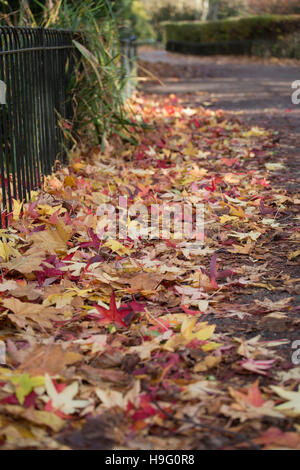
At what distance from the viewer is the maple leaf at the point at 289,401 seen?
1902 millimetres

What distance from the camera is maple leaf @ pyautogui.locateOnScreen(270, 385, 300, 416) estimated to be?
6.24 feet

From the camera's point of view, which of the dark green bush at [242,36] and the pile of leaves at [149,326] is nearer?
the pile of leaves at [149,326]

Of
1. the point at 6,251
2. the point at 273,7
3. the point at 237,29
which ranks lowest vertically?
the point at 6,251

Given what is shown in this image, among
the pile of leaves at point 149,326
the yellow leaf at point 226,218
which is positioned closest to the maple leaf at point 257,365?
the pile of leaves at point 149,326

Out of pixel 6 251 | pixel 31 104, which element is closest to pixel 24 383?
pixel 6 251

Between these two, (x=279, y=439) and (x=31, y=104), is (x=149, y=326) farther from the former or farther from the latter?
(x=31, y=104)

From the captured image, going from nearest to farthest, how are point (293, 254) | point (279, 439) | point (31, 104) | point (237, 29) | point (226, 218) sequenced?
point (279, 439)
point (293, 254)
point (226, 218)
point (31, 104)
point (237, 29)

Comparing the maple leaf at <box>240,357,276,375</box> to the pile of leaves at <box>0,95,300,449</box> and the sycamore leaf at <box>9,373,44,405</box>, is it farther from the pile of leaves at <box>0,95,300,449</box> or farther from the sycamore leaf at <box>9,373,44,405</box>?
the sycamore leaf at <box>9,373,44,405</box>

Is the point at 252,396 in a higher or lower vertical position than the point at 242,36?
lower

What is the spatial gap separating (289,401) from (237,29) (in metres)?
26.6

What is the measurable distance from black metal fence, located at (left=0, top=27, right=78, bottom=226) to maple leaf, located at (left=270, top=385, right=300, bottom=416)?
211 centimetres

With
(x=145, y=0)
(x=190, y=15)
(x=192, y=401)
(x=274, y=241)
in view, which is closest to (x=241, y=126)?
(x=274, y=241)

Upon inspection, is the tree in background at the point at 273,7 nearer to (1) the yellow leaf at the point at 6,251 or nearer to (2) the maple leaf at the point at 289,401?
(1) the yellow leaf at the point at 6,251

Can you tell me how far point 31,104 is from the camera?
450cm
